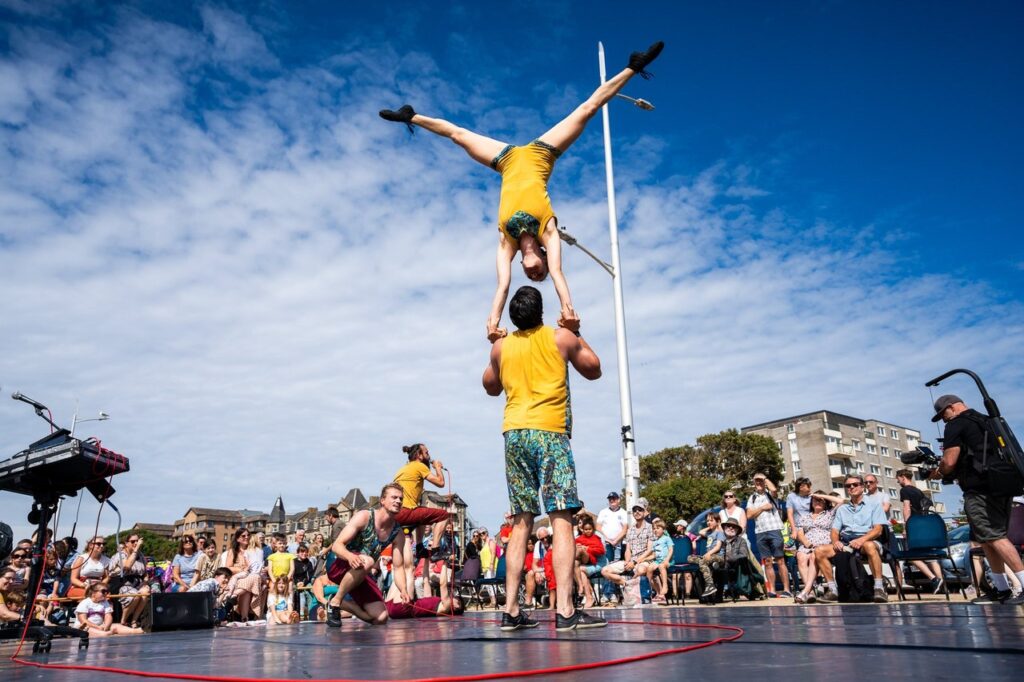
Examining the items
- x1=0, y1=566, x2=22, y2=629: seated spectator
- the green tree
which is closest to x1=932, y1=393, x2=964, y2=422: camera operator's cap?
x1=0, y1=566, x2=22, y2=629: seated spectator

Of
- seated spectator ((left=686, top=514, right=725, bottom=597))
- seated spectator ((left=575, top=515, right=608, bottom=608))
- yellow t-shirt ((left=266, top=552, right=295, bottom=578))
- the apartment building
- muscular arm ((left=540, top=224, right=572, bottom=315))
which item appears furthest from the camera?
the apartment building

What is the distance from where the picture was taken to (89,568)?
35.9ft

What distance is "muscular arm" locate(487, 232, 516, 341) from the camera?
14.6 ft

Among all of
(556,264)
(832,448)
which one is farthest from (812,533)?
(832,448)

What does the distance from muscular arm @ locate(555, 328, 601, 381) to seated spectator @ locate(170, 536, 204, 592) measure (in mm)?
9927

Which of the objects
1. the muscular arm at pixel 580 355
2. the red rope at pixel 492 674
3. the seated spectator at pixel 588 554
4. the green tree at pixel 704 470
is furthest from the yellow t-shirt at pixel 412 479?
the green tree at pixel 704 470

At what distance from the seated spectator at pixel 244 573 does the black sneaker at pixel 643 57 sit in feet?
31.1

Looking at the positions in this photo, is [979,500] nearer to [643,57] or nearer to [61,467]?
[643,57]

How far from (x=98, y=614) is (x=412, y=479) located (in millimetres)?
4567

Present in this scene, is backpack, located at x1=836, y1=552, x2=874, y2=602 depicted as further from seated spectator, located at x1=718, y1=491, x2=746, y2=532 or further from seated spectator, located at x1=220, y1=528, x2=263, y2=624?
seated spectator, located at x1=220, y1=528, x2=263, y2=624

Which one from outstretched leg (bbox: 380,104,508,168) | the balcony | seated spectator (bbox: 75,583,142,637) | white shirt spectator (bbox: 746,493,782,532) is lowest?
seated spectator (bbox: 75,583,142,637)

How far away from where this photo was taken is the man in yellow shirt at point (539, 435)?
157 inches

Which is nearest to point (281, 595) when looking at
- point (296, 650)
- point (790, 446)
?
point (296, 650)

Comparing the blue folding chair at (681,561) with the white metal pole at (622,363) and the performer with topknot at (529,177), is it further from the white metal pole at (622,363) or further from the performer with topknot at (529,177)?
the performer with topknot at (529,177)
